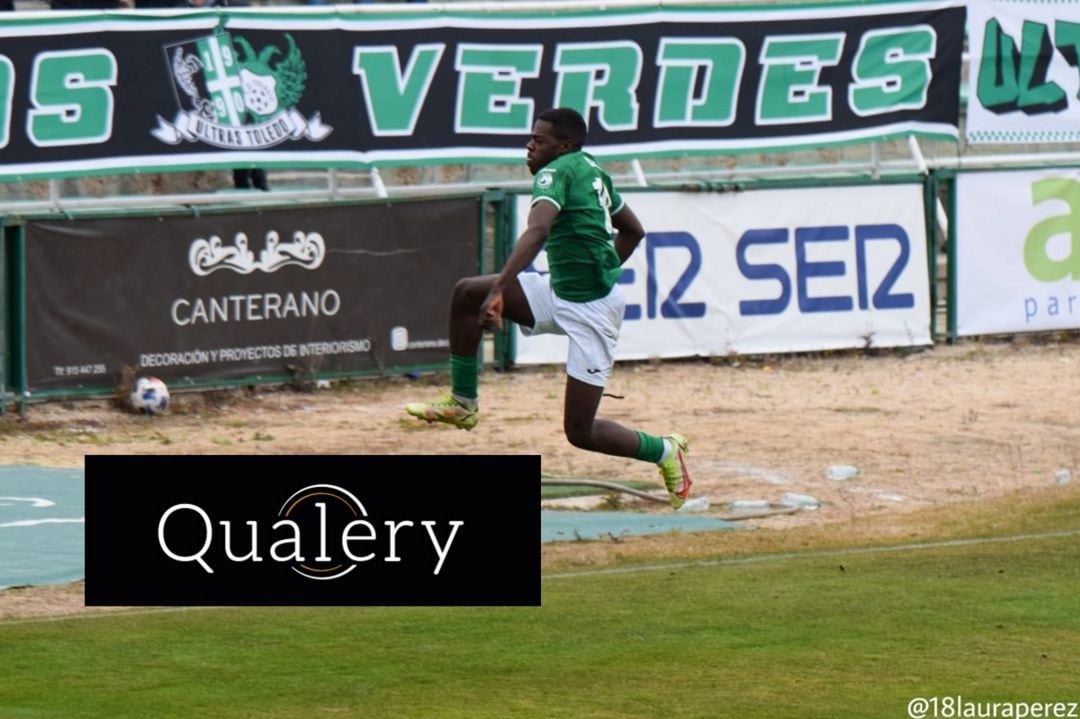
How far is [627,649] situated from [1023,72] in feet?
45.3

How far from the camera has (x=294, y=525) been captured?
30.1ft

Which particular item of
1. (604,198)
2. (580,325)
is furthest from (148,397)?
(604,198)

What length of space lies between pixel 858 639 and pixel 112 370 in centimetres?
890

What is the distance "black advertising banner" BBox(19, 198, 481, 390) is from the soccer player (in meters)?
6.47

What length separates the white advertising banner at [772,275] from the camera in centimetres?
1950

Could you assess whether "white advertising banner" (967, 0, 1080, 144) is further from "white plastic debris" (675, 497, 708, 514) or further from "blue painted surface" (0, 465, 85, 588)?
"blue painted surface" (0, 465, 85, 588)

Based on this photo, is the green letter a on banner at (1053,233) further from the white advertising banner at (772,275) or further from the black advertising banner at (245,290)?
the black advertising banner at (245,290)

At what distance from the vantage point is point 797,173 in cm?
2153

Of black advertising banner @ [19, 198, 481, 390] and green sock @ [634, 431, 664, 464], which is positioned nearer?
green sock @ [634, 431, 664, 464]

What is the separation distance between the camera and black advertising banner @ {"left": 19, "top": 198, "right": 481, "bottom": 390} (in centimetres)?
1650

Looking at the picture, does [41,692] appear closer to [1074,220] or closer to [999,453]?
[999,453]

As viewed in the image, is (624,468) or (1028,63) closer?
(624,468)

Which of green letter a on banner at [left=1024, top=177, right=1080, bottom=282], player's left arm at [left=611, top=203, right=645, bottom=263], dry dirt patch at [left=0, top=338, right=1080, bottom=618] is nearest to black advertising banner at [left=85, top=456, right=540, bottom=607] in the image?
player's left arm at [left=611, top=203, right=645, bottom=263]

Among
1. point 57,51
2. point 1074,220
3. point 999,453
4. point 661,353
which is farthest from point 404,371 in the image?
point 1074,220
